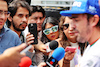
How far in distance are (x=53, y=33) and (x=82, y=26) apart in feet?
3.77

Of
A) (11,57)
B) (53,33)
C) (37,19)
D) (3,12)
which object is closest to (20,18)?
(37,19)

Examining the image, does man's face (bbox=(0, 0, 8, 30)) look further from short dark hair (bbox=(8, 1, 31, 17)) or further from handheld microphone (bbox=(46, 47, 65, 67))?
handheld microphone (bbox=(46, 47, 65, 67))

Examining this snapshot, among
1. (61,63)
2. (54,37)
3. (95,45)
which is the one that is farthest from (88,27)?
(54,37)

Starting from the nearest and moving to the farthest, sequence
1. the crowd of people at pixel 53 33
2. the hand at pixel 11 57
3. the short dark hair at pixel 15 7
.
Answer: the hand at pixel 11 57
the crowd of people at pixel 53 33
the short dark hair at pixel 15 7

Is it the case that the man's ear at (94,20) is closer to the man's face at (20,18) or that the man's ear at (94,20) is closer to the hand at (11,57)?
the hand at (11,57)

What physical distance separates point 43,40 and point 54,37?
0.20 m

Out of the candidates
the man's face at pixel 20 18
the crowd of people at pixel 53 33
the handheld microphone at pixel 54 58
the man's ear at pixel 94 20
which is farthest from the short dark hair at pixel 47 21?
the man's ear at pixel 94 20

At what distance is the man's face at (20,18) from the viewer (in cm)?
217

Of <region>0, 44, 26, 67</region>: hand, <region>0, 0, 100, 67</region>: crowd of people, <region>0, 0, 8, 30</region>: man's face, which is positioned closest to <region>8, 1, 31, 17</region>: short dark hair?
<region>0, 0, 100, 67</region>: crowd of people

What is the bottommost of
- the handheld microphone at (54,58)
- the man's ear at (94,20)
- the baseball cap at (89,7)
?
the handheld microphone at (54,58)

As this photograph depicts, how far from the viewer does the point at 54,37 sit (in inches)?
92.7

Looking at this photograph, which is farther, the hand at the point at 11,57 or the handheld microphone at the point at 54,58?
the handheld microphone at the point at 54,58

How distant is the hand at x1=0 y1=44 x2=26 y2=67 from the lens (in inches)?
29.2

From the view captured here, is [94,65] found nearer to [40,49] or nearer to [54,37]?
[40,49]
